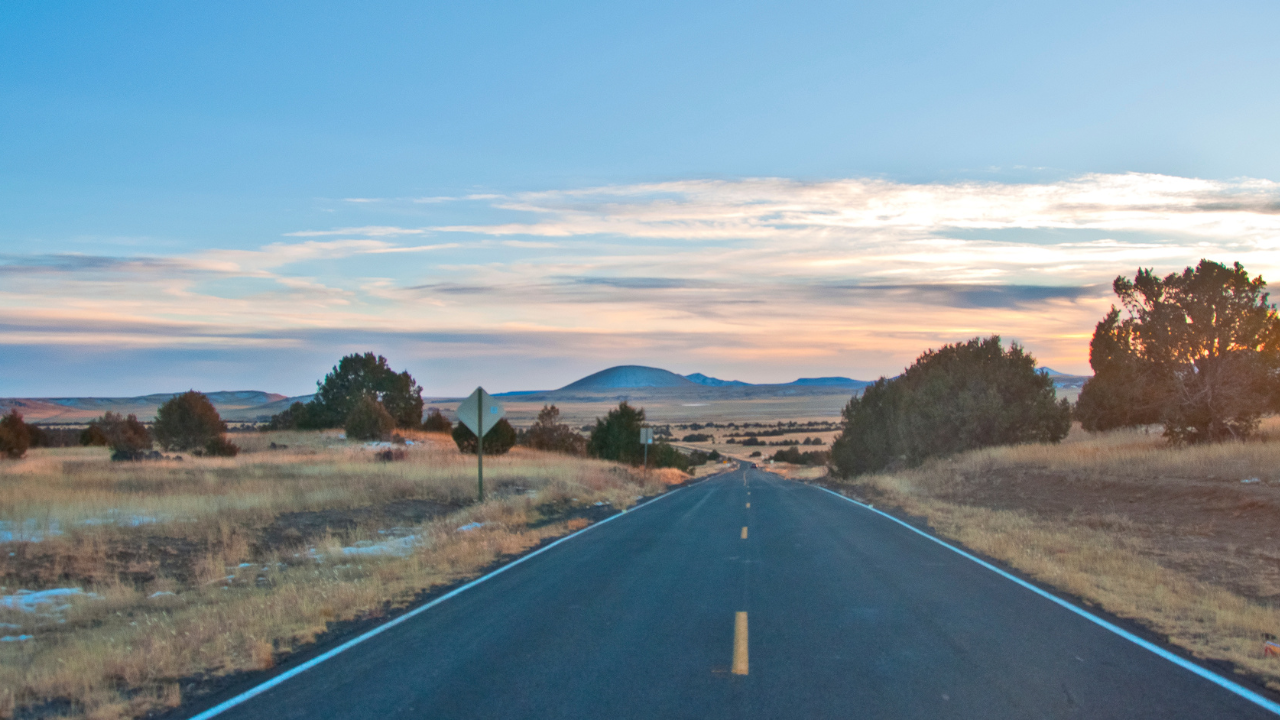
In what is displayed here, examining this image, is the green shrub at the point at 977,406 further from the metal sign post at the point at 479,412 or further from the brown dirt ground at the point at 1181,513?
the metal sign post at the point at 479,412

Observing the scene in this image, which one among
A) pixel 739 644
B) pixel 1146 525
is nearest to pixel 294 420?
pixel 1146 525

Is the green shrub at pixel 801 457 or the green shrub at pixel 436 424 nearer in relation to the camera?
the green shrub at pixel 436 424

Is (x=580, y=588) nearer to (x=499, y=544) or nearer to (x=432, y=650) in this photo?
(x=432, y=650)

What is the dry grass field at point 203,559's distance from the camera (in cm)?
715

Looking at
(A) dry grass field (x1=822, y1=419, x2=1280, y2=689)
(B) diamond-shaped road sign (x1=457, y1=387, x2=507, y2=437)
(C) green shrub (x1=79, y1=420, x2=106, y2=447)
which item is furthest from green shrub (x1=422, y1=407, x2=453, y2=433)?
(B) diamond-shaped road sign (x1=457, y1=387, x2=507, y2=437)

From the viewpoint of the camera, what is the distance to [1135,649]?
24.5 ft

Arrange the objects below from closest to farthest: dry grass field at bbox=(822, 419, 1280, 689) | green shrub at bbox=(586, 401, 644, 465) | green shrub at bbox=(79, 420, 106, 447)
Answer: dry grass field at bbox=(822, 419, 1280, 689) < green shrub at bbox=(79, 420, 106, 447) < green shrub at bbox=(586, 401, 644, 465)

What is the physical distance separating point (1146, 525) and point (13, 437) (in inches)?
1761

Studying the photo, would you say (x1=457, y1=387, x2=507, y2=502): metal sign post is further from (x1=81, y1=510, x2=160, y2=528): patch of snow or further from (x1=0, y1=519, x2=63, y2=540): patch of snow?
(x1=0, y1=519, x2=63, y2=540): patch of snow

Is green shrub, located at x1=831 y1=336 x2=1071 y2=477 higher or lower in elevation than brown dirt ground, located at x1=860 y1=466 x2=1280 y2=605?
higher

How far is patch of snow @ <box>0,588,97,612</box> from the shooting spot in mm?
10578

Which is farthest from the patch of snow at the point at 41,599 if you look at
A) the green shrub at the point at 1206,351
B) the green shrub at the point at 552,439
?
the green shrub at the point at 552,439

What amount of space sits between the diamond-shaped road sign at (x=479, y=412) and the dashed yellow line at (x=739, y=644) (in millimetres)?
13258

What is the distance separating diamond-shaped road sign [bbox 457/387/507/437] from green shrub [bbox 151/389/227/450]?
97.3 feet
